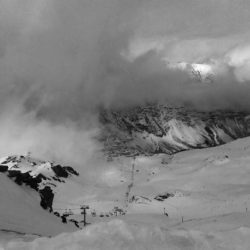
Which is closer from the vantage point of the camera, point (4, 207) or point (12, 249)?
point (12, 249)

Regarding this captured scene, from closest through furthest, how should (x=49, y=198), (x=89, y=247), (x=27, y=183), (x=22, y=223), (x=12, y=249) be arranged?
(x=89, y=247)
(x=12, y=249)
(x=22, y=223)
(x=27, y=183)
(x=49, y=198)

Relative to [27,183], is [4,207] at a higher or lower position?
lower

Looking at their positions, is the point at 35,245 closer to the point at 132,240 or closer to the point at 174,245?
the point at 132,240

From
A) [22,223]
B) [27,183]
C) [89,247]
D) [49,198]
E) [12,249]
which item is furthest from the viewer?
[49,198]

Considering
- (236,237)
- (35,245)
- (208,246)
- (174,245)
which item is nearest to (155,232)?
(174,245)

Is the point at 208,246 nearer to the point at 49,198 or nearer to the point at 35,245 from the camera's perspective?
the point at 35,245

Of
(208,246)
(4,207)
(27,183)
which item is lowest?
(208,246)

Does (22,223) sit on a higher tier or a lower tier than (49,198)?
lower

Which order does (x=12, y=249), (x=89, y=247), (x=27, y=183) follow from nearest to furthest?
(x=89, y=247), (x=12, y=249), (x=27, y=183)

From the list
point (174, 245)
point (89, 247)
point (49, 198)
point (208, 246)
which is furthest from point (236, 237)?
point (49, 198)
